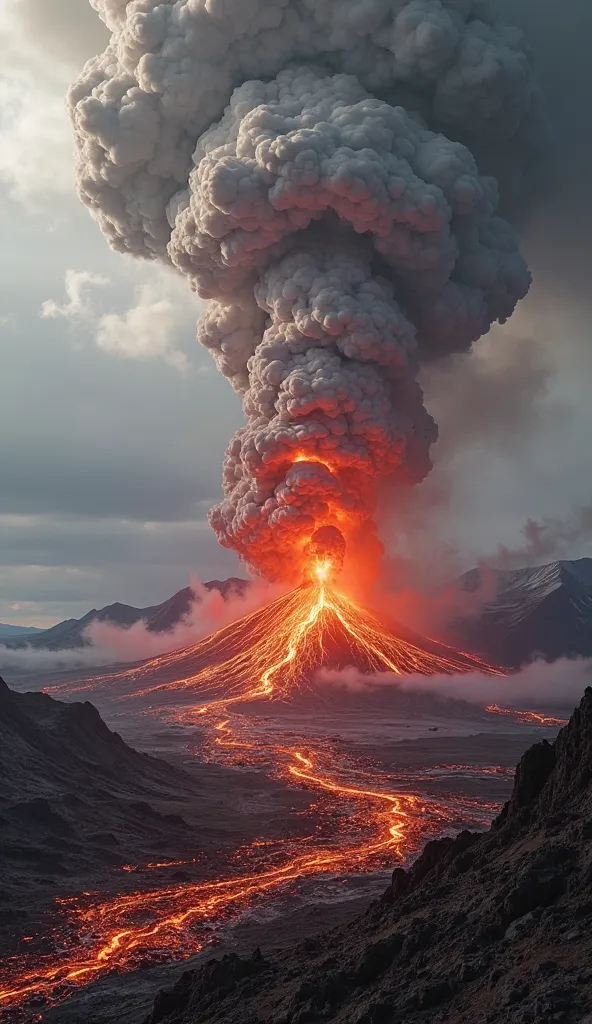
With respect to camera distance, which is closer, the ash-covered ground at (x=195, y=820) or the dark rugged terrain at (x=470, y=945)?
Answer: the dark rugged terrain at (x=470, y=945)

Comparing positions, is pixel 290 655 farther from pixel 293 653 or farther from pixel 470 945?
pixel 470 945

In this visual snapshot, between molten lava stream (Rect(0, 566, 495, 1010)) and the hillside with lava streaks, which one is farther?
the hillside with lava streaks

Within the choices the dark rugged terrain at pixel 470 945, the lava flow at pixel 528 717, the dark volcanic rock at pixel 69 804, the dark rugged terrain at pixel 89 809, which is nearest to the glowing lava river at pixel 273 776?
the dark rugged terrain at pixel 89 809

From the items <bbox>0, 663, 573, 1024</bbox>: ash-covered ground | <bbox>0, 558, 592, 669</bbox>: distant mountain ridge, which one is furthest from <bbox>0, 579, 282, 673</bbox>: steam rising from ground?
<bbox>0, 663, 573, 1024</bbox>: ash-covered ground

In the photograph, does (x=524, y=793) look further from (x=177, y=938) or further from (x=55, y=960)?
(x=55, y=960)

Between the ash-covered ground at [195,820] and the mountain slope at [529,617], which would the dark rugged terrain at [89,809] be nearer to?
the ash-covered ground at [195,820]

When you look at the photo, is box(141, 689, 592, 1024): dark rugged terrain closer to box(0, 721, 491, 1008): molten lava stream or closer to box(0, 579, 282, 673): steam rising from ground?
box(0, 721, 491, 1008): molten lava stream
